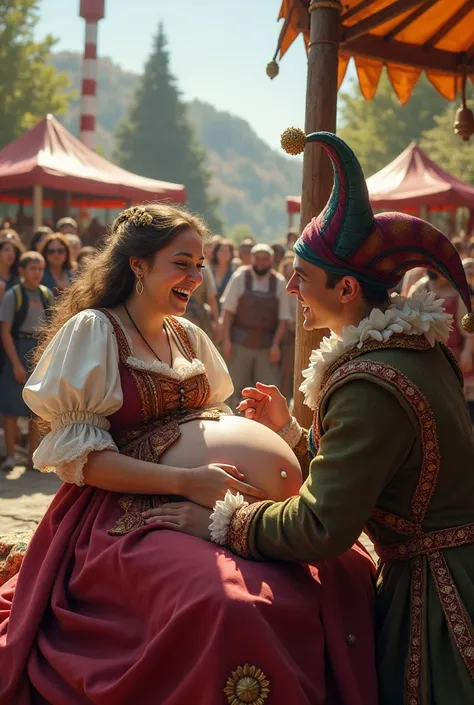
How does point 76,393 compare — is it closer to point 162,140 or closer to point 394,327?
point 394,327

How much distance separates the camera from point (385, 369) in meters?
2.27

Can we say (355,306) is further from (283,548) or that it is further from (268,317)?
(268,317)

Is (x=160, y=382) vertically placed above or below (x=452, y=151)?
below

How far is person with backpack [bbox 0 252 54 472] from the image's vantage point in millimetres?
6633

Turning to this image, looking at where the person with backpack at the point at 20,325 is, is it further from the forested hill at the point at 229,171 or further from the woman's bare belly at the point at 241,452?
the forested hill at the point at 229,171

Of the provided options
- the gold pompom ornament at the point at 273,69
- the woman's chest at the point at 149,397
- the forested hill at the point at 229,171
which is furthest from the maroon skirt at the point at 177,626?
the forested hill at the point at 229,171

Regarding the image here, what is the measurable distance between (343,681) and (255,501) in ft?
1.98

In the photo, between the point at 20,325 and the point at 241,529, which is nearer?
the point at 241,529

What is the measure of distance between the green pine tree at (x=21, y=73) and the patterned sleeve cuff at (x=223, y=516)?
31358 mm

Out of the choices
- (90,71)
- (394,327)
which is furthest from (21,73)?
(394,327)

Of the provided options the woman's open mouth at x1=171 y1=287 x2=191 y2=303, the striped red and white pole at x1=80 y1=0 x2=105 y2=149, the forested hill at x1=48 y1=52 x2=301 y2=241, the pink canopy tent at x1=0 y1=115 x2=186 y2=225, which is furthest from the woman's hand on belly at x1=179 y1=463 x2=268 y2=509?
the forested hill at x1=48 y1=52 x2=301 y2=241

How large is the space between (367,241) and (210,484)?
84 centimetres

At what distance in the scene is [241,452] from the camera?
2725 mm

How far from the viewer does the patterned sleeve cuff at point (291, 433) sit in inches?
126
